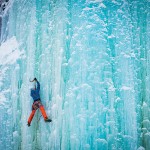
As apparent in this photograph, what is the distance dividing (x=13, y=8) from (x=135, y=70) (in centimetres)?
247

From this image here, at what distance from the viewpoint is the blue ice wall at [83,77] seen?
350 cm

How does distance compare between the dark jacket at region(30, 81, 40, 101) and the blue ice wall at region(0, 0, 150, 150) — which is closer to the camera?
the blue ice wall at region(0, 0, 150, 150)

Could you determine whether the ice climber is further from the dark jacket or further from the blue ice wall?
the blue ice wall

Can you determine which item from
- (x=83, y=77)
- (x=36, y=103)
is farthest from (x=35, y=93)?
(x=83, y=77)

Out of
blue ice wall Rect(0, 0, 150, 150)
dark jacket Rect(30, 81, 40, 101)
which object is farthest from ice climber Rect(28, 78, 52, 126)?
blue ice wall Rect(0, 0, 150, 150)

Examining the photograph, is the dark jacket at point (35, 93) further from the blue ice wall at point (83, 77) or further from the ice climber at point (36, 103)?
the blue ice wall at point (83, 77)

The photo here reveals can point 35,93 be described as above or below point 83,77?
below

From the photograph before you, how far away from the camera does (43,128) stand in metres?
3.67

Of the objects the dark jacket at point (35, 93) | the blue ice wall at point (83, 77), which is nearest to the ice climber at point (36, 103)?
the dark jacket at point (35, 93)

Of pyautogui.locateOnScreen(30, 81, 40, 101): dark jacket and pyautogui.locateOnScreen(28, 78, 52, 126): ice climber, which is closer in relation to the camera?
pyautogui.locateOnScreen(28, 78, 52, 126): ice climber

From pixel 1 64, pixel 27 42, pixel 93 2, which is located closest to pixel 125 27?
pixel 93 2

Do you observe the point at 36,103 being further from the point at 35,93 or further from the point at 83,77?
the point at 83,77

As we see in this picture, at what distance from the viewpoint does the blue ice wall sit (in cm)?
350

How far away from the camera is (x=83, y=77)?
3.67 metres
